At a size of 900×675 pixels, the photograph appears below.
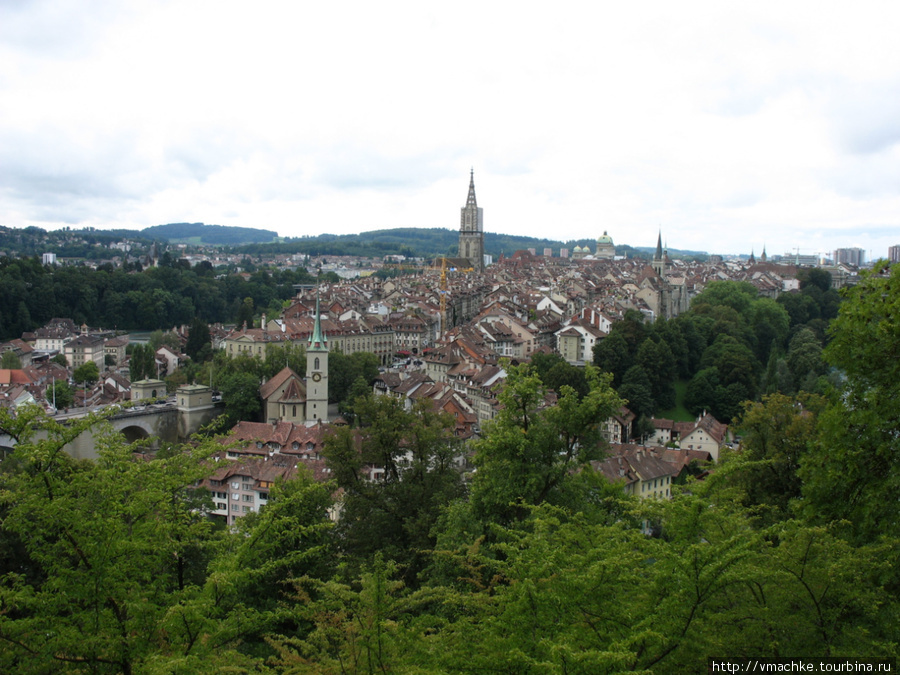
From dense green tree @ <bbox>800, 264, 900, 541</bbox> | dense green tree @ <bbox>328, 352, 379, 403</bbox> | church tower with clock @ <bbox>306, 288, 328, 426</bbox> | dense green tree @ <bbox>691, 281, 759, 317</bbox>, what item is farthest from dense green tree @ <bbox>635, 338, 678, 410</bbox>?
dense green tree @ <bbox>800, 264, 900, 541</bbox>

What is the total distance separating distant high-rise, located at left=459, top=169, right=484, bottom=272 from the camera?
14388cm

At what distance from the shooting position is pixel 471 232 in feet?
475

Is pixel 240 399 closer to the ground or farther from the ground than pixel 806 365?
closer to the ground

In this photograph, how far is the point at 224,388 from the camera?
4775 cm

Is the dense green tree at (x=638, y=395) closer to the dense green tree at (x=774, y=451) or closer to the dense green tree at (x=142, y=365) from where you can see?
the dense green tree at (x=774, y=451)

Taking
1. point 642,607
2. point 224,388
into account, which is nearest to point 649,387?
point 224,388

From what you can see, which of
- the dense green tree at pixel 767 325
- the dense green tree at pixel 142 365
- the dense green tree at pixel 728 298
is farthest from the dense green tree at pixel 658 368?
the dense green tree at pixel 142 365

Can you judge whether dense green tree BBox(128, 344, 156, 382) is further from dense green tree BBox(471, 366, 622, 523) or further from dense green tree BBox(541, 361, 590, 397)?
dense green tree BBox(471, 366, 622, 523)

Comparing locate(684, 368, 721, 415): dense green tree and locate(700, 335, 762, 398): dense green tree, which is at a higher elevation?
locate(700, 335, 762, 398): dense green tree

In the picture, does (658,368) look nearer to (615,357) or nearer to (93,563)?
(615,357)

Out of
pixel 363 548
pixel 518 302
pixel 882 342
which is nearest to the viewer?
pixel 882 342

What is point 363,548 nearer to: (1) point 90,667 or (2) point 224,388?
(1) point 90,667

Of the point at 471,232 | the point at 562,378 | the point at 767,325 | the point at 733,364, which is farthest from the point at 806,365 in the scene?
the point at 471,232

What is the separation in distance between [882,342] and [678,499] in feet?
12.9
